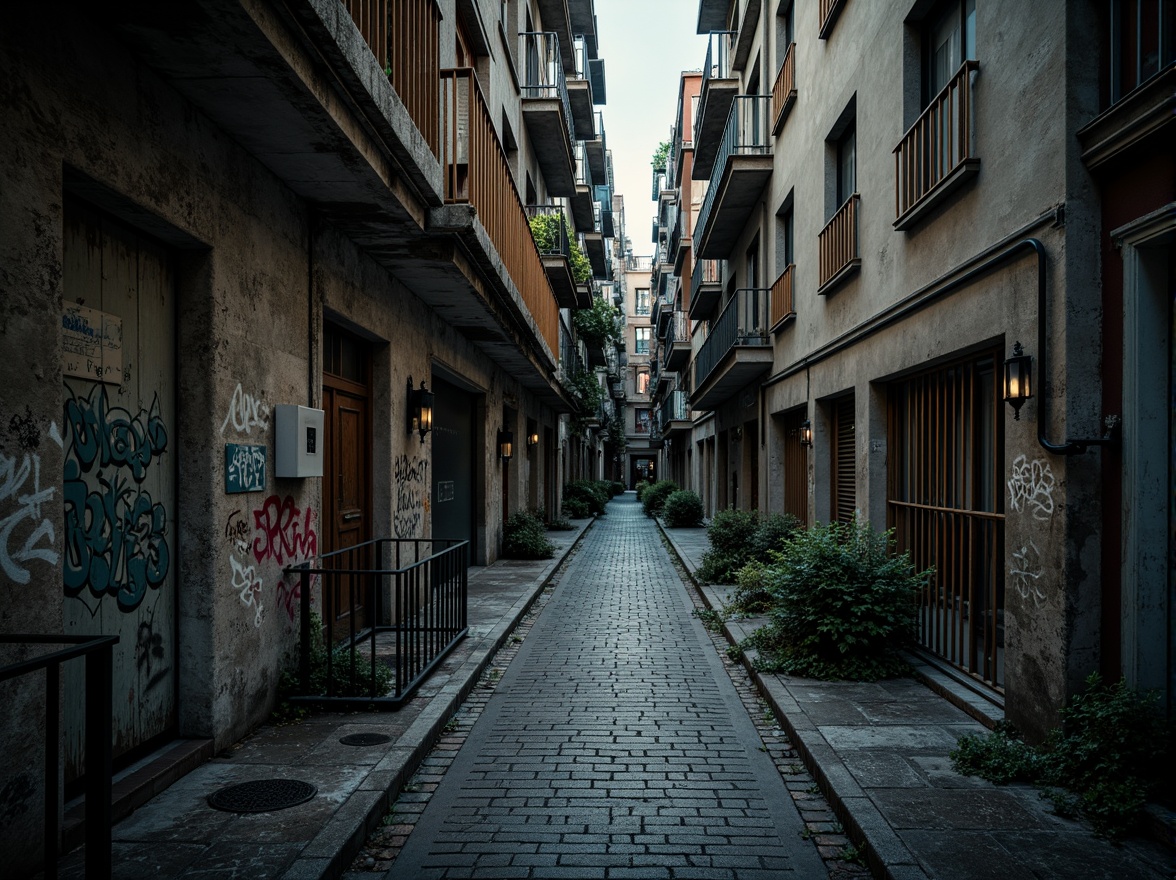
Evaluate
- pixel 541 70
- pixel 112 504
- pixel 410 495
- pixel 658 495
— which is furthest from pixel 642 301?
pixel 112 504

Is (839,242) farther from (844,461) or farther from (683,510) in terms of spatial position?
(683,510)

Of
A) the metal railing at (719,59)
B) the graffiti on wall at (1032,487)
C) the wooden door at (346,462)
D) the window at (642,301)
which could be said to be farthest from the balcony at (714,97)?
the window at (642,301)

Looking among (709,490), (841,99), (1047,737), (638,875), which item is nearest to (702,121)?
(841,99)

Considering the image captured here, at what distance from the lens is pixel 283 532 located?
5.83m

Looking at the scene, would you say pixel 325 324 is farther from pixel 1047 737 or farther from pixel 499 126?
pixel 499 126

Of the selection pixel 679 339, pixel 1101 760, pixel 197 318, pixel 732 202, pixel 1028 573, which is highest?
pixel 732 202

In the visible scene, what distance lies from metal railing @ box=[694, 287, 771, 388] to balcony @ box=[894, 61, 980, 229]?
6.85m

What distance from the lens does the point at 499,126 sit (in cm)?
1336

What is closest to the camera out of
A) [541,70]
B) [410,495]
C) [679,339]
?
[410,495]

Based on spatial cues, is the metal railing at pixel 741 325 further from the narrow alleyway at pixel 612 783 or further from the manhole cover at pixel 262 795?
the manhole cover at pixel 262 795

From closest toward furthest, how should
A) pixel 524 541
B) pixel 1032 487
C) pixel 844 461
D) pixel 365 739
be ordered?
pixel 1032 487 < pixel 365 739 < pixel 844 461 < pixel 524 541

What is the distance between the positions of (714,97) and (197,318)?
14874mm

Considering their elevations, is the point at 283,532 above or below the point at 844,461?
below

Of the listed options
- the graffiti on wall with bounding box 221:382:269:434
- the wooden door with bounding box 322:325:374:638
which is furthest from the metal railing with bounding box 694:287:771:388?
the graffiti on wall with bounding box 221:382:269:434
